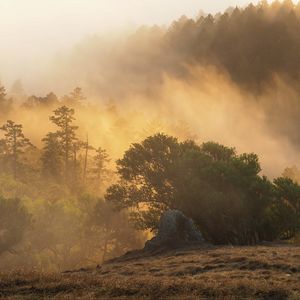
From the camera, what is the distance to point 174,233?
1646 inches

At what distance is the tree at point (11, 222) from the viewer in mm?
66500

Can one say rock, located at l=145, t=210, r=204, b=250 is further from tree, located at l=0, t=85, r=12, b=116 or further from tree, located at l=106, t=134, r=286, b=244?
tree, located at l=0, t=85, r=12, b=116

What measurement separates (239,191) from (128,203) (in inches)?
526

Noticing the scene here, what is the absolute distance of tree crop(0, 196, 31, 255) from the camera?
6650 centimetres

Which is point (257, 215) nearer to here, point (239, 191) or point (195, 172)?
point (239, 191)

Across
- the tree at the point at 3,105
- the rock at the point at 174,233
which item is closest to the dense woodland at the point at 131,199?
the rock at the point at 174,233

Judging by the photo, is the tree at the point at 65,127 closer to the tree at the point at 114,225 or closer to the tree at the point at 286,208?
the tree at the point at 114,225

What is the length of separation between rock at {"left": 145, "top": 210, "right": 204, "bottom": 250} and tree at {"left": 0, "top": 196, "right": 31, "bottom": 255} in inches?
1216

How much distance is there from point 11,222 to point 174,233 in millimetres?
33194

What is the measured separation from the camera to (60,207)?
256ft

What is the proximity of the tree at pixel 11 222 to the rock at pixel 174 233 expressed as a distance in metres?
30.9

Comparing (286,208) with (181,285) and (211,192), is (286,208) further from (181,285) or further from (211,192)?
(181,285)

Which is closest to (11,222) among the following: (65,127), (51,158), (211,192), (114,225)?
(114,225)

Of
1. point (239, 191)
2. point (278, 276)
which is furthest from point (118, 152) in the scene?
point (278, 276)
